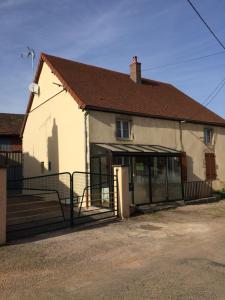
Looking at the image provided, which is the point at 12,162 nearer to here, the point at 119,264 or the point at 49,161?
the point at 49,161

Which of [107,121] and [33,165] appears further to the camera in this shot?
[33,165]

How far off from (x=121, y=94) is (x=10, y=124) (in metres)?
14.0

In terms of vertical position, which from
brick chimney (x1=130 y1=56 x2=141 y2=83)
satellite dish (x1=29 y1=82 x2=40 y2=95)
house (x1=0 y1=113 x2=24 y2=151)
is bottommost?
house (x1=0 y1=113 x2=24 y2=151)

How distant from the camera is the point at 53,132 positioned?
738 inches

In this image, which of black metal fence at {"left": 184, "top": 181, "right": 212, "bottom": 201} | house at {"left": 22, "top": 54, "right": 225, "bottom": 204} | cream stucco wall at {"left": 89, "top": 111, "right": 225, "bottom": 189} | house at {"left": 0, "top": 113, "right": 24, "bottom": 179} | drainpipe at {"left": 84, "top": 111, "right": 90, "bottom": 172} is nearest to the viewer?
drainpipe at {"left": 84, "top": 111, "right": 90, "bottom": 172}

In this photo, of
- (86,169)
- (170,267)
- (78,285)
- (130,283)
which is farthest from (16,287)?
(86,169)

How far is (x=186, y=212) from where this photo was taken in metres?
14.5

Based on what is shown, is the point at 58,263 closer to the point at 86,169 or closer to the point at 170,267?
the point at 170,267

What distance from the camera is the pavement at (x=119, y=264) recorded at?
572cm

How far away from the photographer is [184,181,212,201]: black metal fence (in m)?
18.8

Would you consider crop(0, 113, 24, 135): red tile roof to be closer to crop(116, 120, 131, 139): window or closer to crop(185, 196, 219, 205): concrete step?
crop(116, 120, 131, 139): window

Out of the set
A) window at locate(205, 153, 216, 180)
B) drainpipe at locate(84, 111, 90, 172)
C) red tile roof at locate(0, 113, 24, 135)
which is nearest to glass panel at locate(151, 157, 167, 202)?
drainpipe at locate(84, 111, 90, 172)

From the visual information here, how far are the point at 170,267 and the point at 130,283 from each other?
4.03 feet

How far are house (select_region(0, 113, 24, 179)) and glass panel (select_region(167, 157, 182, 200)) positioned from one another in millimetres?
12100
